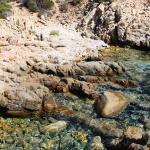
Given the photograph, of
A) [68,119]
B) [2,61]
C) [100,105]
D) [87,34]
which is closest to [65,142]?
[68,119]

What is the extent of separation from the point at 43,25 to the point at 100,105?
22582 millimetres

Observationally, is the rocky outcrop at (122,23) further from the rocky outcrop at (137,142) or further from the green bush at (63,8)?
the rocky outcrop at (137,142)

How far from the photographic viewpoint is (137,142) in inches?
162

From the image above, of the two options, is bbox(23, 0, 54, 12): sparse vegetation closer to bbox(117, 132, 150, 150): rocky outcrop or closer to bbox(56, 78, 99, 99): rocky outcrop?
bbox(56, 78, 99, 99): rocky outcrop

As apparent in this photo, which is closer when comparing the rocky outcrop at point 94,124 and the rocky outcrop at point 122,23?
the rocky outcrop at point 94,124

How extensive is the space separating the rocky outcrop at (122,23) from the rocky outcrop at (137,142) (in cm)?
1822

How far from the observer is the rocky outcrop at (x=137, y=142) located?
3.72m

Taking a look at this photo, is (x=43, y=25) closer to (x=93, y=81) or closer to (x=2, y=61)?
(x=2, y=61)

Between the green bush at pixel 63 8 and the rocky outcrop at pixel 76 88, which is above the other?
the green bush at pixel 63 8

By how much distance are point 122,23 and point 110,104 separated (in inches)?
745

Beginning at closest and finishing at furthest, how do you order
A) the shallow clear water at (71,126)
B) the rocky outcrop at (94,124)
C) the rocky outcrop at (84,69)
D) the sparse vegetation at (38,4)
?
the shallow clear water at (71,126) < the rocky outcrop at (94,124) < the rocky outcrop at (84,69) < the sparse vegetation at (38,4)

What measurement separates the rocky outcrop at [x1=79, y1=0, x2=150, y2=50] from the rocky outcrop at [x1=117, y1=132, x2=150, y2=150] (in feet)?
A: 59.8

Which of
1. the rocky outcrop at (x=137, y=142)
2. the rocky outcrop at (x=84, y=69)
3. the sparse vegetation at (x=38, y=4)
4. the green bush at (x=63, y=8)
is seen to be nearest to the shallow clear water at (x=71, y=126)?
the rocky outcrop at (x=137, y=142)

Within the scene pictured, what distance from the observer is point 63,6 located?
32.7m
